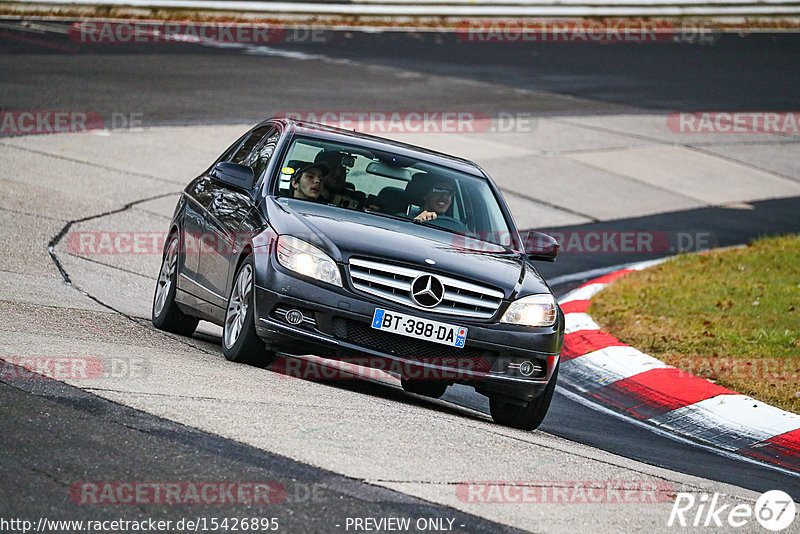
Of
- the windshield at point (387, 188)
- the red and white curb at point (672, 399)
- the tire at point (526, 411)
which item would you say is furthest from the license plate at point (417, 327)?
the red and white curb at point (672, 399)

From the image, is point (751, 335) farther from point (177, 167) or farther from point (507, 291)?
point (177, 167)

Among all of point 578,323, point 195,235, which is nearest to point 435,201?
point 195,235

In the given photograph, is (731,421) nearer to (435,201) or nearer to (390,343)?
(435,201)

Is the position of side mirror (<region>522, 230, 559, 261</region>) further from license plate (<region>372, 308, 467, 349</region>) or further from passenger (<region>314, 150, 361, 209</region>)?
license plate (<region>372, 308, 467, 349</region>)

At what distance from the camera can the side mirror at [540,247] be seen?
8453 mm

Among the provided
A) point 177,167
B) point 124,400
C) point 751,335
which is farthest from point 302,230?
point 177,167

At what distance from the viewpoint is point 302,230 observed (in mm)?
7590

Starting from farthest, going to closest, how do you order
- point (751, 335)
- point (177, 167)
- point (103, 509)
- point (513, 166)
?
point (513, 166) → point (177, 167) → point (751, 335) → point (103, 509)

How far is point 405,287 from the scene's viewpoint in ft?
24.2

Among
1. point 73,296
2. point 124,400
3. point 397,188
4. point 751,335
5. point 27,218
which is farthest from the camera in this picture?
point 27,218

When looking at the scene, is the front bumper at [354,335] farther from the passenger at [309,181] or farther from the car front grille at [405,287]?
the passenger at [309,181]

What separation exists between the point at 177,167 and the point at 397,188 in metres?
8.18

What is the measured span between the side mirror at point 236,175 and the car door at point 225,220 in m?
0.11

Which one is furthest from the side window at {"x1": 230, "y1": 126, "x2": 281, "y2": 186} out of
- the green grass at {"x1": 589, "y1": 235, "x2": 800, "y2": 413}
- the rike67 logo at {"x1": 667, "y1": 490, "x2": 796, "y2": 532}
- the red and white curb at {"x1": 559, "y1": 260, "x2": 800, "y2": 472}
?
the rike67 logo at {"x1": 667, "y1": 490, "x2": 796, "y2": 532}
